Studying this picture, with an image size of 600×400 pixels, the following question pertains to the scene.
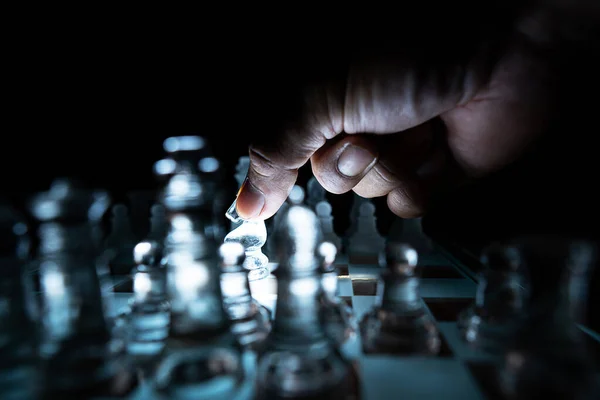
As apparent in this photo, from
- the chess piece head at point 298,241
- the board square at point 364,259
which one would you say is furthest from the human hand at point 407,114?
the chess piece head at point 298,241

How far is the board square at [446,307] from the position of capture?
47.7 inches

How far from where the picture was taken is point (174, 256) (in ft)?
3.19

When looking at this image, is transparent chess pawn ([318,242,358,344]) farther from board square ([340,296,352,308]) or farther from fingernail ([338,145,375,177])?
fingernail ([338,145,375,177])

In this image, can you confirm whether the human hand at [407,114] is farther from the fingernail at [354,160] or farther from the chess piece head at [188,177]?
the chess piece head at [188,177]

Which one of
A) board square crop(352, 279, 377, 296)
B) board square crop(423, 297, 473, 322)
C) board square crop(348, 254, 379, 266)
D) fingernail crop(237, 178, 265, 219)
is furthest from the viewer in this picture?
board square crop(348, 254, 379, 266)

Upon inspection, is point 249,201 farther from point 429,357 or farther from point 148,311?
point 429,357

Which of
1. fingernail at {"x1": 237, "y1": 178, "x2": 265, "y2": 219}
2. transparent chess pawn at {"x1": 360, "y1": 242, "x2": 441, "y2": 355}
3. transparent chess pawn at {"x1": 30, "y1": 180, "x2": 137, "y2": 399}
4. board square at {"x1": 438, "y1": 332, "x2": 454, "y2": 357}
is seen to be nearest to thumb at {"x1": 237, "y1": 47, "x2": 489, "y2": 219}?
fingernail at {"x1": 237, "y1": 178, "x2": 265, "y2": 219}

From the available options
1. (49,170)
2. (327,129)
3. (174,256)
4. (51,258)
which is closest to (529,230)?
(327,129)

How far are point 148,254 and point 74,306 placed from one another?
0.31 m

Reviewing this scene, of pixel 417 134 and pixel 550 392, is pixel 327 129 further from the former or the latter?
pixel 550 392

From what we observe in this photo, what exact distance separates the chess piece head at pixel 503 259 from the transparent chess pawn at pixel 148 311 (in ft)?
2.78

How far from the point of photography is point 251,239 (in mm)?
1662

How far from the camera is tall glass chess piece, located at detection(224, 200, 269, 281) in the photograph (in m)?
1.63

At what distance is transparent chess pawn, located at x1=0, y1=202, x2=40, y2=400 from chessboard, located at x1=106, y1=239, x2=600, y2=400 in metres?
0.38
